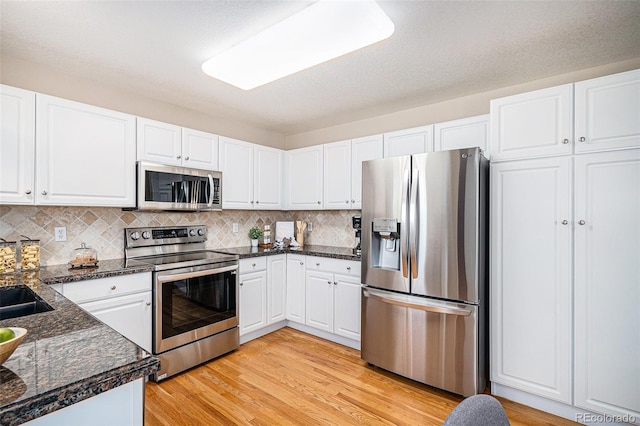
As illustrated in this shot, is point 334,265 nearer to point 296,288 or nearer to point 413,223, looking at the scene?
point 296,288

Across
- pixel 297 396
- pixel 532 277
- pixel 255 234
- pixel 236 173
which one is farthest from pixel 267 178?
pixel 532 277

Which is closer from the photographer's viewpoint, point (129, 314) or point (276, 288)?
point (129, 314)

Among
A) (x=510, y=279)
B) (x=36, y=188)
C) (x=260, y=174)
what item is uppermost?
(x=260, y=174)

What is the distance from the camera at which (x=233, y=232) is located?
3.74 meters

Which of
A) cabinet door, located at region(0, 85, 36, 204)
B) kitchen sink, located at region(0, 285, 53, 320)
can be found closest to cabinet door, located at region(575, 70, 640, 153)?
kitchen sink, located at region(0, 285, 53, 320)

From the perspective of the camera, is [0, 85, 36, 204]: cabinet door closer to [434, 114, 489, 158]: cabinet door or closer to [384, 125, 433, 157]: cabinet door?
[384, 125, 433, 157]: cabinet door

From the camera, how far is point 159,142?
2.79m

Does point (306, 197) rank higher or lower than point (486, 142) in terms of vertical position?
lower

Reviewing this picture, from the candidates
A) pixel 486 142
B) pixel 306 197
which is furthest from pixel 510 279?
pixel 306 197

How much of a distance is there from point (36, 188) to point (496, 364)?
3392mm

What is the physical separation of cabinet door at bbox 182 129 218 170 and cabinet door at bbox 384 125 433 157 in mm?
1704

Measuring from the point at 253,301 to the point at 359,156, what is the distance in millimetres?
1840

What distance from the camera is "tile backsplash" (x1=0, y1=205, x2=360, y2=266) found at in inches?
93.0

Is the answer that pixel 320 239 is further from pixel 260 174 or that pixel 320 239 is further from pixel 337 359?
pixel 337 359
